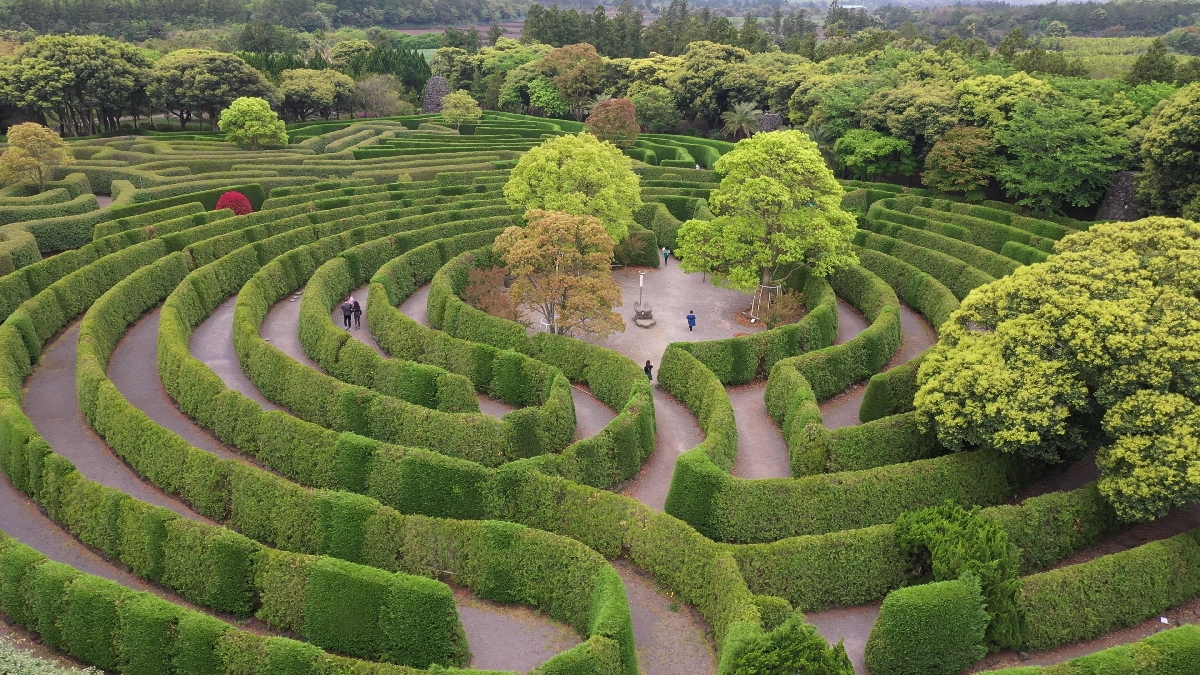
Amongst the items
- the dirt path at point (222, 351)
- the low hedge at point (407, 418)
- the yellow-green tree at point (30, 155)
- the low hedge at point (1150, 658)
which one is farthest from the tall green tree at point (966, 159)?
the yellow-green tree at point (30, 155)

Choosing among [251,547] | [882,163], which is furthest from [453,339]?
[882,163]

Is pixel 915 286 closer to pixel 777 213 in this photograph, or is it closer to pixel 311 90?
pixel 777 213

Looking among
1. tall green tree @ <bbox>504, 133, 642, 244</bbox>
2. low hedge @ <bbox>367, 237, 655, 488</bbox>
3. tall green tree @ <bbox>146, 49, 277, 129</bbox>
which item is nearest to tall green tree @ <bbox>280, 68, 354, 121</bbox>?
tall green tree @ <bbox>146, 49, 277, 129</bbox>

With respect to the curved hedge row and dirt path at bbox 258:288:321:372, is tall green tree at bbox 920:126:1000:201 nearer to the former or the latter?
dirt path at bbox 258:288:321:372

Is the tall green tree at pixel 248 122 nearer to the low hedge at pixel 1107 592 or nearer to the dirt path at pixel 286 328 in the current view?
the dirt path at pixel 286 328

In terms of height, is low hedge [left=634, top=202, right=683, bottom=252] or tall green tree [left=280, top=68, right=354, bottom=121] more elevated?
tall green tree [left=280, top=68, right=354, bottom=121]

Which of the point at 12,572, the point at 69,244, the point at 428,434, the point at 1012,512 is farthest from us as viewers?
the point at 69,244

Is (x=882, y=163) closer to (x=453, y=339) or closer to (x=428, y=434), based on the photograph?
(x=453, y=339)
